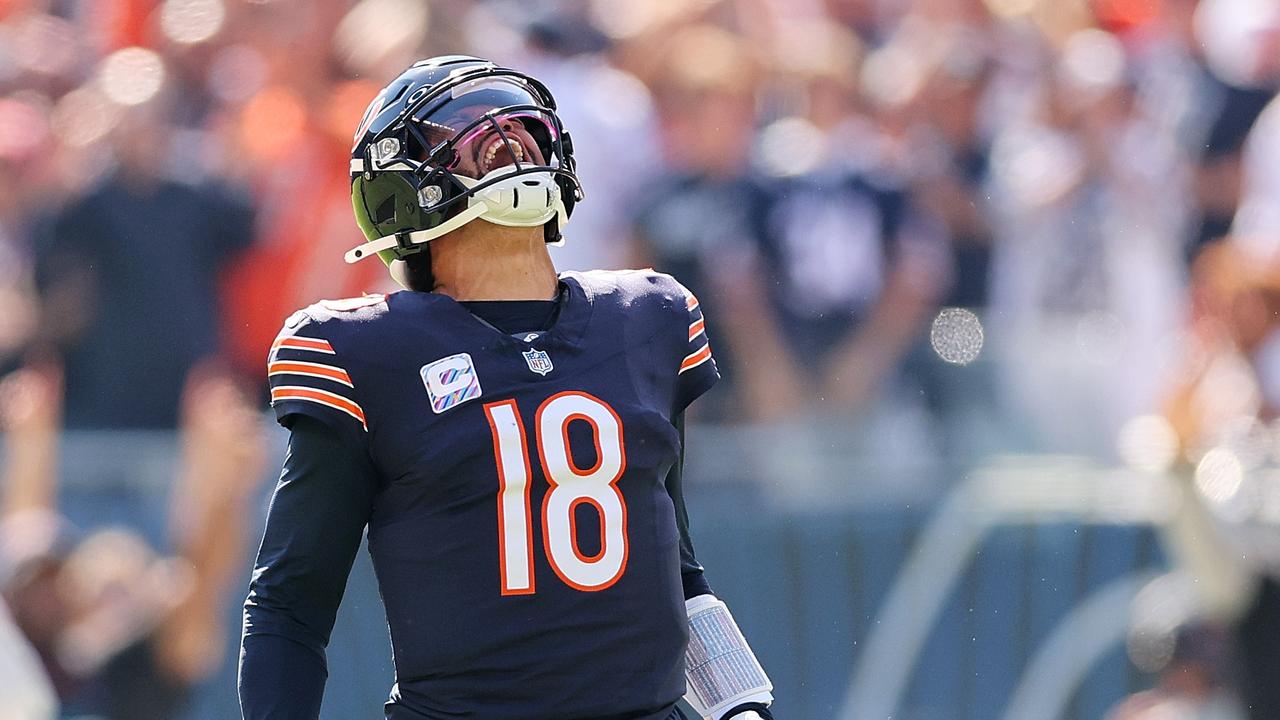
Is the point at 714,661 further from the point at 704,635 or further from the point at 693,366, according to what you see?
the point at 693,366

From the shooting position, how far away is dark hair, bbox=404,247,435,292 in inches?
110

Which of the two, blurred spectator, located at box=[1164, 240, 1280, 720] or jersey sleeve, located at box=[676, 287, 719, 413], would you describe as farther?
blurred spectator, located at box=[1164, 240, 1280, 720]

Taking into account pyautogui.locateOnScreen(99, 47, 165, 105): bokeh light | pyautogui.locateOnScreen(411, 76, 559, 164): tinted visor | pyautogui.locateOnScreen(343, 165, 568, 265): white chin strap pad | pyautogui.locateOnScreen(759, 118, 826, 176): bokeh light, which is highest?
pyautogui.locateOnScreen(99, 47, 165, 105): bokeh light

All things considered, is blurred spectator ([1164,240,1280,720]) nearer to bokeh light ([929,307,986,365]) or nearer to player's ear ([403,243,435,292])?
bokeh light ([929,307,986,365])

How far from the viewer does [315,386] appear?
99.0 inches

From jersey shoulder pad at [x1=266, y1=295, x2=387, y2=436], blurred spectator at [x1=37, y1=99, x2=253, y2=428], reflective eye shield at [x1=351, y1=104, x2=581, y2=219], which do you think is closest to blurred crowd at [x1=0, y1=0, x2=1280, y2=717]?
blurred spectator at [x1=37, y1=99, x2=253, y2=428]

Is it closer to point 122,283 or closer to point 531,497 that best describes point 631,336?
point 531,497

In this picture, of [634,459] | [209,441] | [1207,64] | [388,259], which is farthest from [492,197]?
[1207,64]

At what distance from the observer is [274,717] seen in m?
2.50

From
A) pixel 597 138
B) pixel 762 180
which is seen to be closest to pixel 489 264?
pixel 597 138

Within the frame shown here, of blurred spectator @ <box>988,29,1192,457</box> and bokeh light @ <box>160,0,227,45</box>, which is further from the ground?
bokeh light @ <box>160,0,227,45</box>

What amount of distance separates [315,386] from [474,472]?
0.26 metres

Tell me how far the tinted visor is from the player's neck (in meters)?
0.13

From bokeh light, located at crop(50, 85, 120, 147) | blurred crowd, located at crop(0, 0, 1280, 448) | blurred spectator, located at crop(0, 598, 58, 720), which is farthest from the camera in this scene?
bokeh light, located at crop(50, 85, 120, 147)
